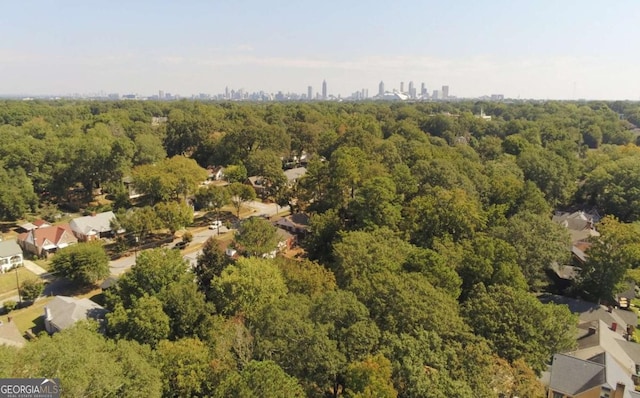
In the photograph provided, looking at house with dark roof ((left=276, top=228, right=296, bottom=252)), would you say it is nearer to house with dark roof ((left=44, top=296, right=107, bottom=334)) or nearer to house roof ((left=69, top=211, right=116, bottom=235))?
house with dark roof ((left=44, top=296, right=107, bottom=334))

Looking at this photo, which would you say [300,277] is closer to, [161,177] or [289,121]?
[161,177]

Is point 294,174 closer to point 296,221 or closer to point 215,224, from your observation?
point 215,224

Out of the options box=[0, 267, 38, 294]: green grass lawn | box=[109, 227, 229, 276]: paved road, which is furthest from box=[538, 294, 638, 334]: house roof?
box=[0, 267, 38, 294]: green grass lawn

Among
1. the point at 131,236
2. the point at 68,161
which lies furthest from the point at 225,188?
the point at 68,161

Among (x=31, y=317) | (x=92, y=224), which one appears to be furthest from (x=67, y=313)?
(x=92, y=224)

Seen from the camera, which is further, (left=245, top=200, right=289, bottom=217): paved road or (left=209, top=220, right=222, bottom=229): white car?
(left=245, top=200, right=289, bottom=217): paved road

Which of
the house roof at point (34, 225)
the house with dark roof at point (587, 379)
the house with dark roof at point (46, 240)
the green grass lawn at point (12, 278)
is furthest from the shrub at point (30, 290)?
the house with dark roof at point (587, 379)
